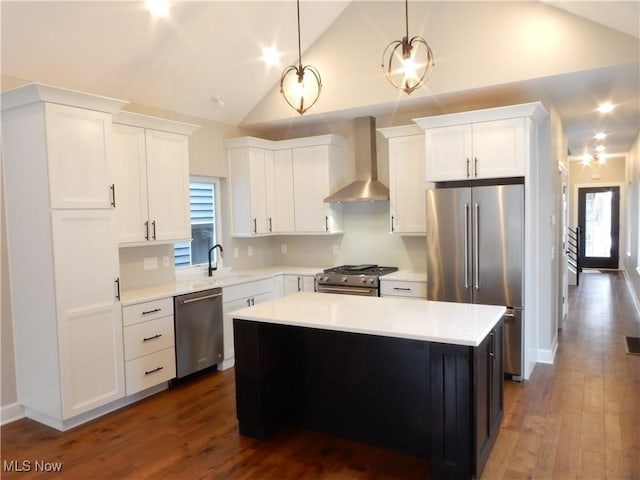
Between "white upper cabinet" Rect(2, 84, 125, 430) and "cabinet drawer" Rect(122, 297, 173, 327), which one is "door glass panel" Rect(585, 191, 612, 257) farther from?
"white upper cabinet" Rect(2, 84, 125, 430)

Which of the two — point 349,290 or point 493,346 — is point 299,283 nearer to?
point 349,290

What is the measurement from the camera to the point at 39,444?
3150mm

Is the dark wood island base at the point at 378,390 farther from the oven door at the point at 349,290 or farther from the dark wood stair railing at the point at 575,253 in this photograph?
the dark wood stair railing at the point at 575,253

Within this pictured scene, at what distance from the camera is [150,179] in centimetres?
418

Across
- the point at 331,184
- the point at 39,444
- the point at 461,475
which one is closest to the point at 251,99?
the point at 331,184

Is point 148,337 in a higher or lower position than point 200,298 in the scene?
lower

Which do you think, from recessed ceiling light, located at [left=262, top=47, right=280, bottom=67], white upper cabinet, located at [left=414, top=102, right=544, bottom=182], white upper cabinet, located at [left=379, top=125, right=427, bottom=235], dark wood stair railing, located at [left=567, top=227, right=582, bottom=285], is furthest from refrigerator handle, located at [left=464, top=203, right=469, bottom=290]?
dark wood stair railing, located at [left=567, top=227, right=582, bottom=285]

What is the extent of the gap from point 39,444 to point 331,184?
145 inches

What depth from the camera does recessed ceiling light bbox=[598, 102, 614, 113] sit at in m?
4.81

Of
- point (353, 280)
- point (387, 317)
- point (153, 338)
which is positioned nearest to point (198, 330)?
point (153, 338)

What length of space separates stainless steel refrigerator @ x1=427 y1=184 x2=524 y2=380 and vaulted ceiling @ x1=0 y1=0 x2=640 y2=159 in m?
1.02

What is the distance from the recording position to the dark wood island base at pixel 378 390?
246cm

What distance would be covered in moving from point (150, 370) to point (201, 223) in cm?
198

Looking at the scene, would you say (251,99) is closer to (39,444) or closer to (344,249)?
(344,249)
